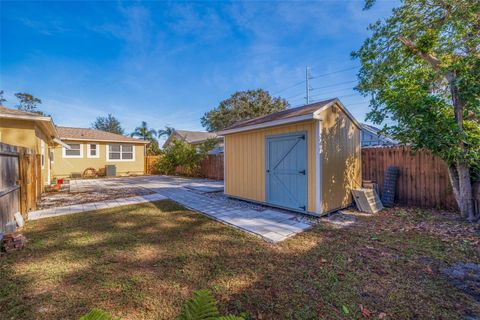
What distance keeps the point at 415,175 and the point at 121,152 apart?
18.2 metres

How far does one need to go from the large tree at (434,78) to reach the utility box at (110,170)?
16.4 metres

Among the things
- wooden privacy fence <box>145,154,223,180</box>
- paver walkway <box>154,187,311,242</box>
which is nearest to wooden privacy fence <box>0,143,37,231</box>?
paver walkway <box>154,187,311,242</box>

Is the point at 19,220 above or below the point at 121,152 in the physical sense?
below

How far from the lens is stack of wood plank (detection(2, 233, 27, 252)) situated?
10.7 feet

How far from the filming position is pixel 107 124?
117ft

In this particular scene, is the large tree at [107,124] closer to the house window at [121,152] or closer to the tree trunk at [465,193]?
the house window at [121,152]

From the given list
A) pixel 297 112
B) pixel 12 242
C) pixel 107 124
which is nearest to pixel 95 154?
pixel 12 242

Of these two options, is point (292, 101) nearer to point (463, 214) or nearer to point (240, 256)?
point (463, 214)

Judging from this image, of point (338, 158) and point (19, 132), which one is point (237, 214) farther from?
point (19, 132)

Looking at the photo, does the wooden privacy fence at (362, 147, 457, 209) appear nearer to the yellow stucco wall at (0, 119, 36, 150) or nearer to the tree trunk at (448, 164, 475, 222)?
the tree trunk at (448, 164, 475, 222)

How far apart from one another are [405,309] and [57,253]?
180 inches

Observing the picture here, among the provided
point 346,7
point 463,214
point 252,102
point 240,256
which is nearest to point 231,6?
point 346,7

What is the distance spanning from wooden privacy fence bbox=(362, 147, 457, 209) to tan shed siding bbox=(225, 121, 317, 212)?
2.69 metres

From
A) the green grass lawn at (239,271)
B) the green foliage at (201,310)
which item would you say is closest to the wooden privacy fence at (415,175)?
the green grass lawn at (239,271)
